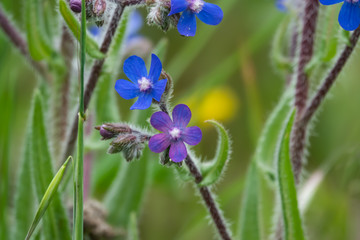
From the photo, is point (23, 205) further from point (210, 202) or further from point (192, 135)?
point (192, 135)

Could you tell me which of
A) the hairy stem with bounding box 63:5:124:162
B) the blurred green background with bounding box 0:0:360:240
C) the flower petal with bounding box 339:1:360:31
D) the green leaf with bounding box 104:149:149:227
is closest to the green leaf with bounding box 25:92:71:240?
the hairy stem with bounding box 63:5:124:162

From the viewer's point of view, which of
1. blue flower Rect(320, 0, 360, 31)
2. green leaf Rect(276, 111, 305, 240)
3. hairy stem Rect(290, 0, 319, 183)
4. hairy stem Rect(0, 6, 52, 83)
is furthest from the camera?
hairy stem Rect(0, 6, 52, 83)

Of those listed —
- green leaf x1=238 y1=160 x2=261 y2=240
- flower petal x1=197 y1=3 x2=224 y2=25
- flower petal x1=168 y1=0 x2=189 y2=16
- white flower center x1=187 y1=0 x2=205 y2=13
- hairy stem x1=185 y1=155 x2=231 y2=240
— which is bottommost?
green leaf x1=238 y1=160 x2=261 y2=240

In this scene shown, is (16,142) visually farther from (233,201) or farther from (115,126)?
(115,126)

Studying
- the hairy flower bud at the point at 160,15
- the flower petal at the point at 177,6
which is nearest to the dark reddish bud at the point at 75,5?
the hairy flower bud at the point at 160,15

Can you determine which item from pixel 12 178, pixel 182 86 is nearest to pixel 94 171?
pixel 12 178

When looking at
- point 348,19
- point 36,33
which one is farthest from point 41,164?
point 348,19

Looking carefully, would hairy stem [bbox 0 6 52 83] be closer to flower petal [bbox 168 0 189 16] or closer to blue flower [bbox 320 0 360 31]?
flower petal [bbox 168 0 189 16]
